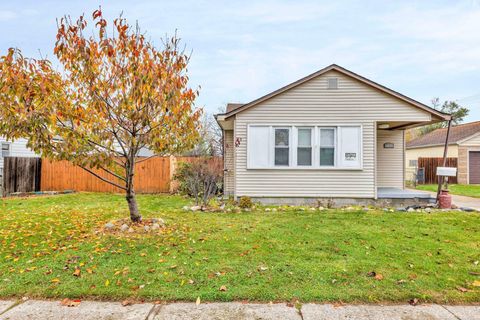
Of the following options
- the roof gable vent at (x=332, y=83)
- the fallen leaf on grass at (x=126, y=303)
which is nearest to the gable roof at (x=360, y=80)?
the roof gable vent at (x=332, y=83)

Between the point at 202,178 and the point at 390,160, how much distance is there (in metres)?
7.76

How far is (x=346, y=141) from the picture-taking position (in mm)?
9922

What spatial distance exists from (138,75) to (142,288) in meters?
3.45

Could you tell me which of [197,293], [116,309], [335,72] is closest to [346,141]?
[335,72]

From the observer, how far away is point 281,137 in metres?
10.1

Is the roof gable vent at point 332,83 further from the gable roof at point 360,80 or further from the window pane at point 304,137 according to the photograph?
the window pane at point 304,137

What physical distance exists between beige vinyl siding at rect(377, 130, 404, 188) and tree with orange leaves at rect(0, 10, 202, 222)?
9390 mm

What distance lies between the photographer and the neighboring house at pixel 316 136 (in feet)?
32.6

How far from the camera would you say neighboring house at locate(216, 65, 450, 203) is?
9938mm

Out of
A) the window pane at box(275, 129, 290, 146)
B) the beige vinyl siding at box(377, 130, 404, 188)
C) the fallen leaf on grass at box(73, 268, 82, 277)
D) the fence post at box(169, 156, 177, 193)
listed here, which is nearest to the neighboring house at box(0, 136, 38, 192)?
the fence post at box(169, 156, 177, 193)

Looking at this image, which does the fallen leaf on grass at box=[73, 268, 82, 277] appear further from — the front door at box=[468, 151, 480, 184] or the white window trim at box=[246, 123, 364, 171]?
the front door at box=[468, 151, 480, 184]

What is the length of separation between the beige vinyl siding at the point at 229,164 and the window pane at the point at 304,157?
10.1 ft

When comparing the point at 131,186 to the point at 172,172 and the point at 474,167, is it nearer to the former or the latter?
the point at 172,172

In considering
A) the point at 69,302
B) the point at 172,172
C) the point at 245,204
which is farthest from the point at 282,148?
the point at 69,302
